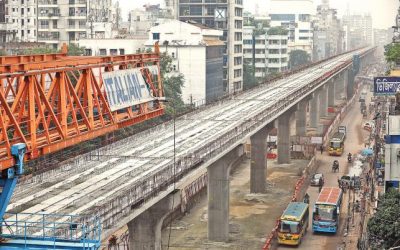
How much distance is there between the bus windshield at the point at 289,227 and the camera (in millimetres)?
49594

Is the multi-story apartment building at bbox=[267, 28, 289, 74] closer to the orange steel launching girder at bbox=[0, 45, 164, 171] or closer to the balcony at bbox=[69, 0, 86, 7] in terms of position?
the balcony at bbox=[69, 0, 86, 7]

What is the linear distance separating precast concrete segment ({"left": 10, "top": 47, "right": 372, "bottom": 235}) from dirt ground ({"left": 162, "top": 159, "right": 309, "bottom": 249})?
23.8 feet

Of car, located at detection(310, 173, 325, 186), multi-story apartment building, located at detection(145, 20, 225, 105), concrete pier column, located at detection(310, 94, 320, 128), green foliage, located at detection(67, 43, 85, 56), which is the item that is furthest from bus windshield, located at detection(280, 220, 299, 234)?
concrete pier column, located at detection(310, 94, 320, 128)

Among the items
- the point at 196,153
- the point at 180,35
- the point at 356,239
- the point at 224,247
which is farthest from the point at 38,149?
the point at 180,35

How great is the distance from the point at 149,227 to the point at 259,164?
3094 centimetres

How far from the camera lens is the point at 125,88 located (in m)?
36.0

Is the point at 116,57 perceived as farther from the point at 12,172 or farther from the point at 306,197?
the point at 306,197

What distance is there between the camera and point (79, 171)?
38.8 metres

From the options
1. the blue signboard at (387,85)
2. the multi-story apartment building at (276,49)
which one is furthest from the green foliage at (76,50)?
the multi-story apartment building at (276,49)

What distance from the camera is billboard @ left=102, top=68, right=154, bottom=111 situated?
3425 cm

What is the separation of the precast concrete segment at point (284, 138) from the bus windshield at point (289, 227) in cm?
3125

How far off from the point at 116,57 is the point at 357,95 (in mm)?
130736

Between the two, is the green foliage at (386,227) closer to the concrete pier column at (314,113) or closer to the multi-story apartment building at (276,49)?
the concrete pier column at (314,113)

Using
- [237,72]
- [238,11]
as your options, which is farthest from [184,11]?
[237,72]
